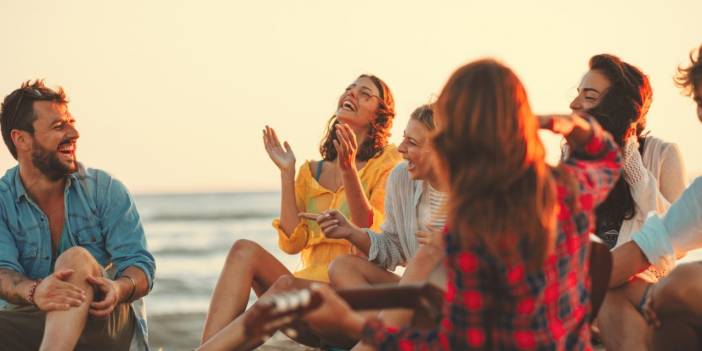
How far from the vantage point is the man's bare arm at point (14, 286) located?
566 centimetres

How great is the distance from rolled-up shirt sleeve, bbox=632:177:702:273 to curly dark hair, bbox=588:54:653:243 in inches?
31.5

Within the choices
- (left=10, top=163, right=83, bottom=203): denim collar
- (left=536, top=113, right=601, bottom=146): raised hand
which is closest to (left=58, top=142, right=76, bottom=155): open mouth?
(left=10, top=163, right=83, bottom=203): denim collar

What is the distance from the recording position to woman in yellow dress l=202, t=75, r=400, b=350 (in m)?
5.80

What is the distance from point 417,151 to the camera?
5.66 m

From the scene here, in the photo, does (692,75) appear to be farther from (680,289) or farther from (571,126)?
(571,126)

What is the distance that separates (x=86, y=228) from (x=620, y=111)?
2.82 m

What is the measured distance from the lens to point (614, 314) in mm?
5172

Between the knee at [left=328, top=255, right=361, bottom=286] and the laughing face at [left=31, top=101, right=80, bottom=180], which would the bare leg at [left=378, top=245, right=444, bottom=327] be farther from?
the laughing face at [left=31, top=101, right=80, bottom=180]

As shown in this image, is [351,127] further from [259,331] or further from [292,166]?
[259,331]

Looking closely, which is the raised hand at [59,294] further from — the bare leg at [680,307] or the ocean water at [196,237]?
the bare leg at [680,307]

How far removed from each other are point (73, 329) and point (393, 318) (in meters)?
1.66

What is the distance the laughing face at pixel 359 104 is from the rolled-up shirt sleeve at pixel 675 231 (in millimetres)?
2336

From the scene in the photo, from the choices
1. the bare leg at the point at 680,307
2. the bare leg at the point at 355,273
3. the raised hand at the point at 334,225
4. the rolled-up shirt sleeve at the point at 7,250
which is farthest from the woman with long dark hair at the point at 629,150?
the rolled-up shirt sleeve at the point at 7,250

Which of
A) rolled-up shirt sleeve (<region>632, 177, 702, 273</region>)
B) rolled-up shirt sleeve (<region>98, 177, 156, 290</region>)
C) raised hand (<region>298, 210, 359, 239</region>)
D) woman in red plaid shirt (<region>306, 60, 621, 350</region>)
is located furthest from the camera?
rolled-up shirt sleeve (<region>98, 177, 156, 290</region>)
